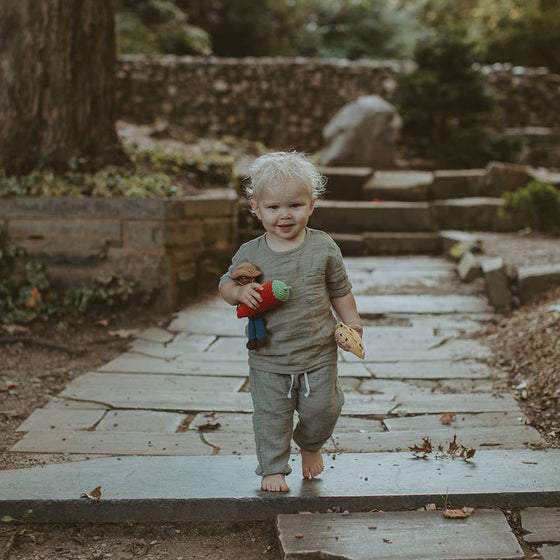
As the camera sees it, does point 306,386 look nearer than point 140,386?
Yes

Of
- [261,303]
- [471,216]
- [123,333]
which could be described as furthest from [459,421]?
[471,216]

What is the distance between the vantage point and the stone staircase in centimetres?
745

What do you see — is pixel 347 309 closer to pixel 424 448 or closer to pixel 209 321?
pixel 424 448

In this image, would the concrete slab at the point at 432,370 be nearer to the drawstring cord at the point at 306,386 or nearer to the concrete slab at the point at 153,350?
the concrete slab at the point at 153,350

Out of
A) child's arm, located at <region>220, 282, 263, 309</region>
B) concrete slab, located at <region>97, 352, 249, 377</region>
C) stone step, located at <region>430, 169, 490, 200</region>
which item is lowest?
concrete slab, located at <region>97, 352, 249, 377</region>

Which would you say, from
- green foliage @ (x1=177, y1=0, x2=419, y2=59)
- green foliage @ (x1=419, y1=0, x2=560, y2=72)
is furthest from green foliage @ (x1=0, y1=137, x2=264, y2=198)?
green foliage @ (x1=419, y1=0, x2=560, y2=72)

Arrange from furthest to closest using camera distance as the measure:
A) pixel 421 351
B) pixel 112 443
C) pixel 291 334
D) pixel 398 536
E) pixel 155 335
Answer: pixel 155 335
pixel 421 351
pixel 112 443
pixel 291 334
pixel 398 536

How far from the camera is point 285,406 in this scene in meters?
2.20

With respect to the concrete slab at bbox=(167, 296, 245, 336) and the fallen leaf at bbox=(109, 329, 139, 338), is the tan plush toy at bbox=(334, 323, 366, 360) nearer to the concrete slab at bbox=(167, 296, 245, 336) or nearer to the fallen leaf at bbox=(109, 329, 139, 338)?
the concrete slab at bbox=(167, 296, 245, 336)

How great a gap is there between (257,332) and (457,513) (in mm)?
872

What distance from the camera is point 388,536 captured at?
2029mm

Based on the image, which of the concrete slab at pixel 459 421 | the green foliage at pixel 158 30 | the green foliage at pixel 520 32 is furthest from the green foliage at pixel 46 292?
the green foliage at pixel 520 32

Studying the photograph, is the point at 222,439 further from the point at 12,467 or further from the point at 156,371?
the point at 156,371

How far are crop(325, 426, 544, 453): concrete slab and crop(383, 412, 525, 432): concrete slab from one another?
0.17 feet
